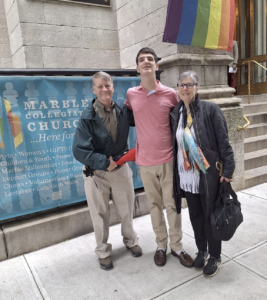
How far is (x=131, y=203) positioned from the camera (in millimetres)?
3000

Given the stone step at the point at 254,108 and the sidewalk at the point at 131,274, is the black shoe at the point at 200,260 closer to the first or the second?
the sidewalk at the point at 131,274

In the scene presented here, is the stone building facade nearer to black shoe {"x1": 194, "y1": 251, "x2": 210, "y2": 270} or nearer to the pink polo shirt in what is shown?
the pink polo shirt

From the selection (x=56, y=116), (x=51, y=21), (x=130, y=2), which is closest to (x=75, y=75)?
(x=56, y=116)

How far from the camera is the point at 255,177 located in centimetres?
501

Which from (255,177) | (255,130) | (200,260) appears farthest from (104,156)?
(255,130)

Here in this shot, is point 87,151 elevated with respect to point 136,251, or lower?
elevated

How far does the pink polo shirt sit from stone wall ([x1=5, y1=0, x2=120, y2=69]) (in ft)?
10.3

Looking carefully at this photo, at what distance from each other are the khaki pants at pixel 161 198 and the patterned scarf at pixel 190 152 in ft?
0.85

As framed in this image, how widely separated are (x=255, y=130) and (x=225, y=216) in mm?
4564

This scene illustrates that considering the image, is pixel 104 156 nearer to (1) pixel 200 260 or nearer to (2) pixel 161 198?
(2) pixel 161 198

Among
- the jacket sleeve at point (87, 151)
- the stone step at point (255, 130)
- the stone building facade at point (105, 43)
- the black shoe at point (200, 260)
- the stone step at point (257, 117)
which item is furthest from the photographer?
the stone step at point (257, 117)

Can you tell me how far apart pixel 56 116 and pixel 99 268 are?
1.85 meters

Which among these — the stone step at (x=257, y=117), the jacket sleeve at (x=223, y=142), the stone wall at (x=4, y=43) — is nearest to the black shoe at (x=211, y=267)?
the jacket sleeve at (x=223, y=142)

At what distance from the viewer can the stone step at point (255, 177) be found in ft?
16.3
